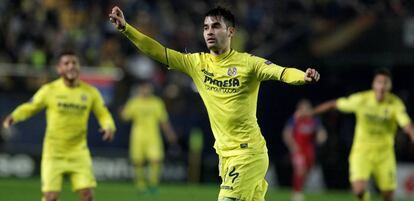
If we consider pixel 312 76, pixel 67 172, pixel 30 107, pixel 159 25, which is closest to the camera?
pixel 312 76

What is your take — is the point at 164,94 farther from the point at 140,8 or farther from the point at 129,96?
the point at 140,8

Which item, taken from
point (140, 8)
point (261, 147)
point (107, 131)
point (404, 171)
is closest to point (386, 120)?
point (107, 131)

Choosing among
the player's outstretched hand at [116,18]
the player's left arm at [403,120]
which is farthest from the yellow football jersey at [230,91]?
the player's left arm at [403,120]

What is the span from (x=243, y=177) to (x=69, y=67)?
4.58 metres

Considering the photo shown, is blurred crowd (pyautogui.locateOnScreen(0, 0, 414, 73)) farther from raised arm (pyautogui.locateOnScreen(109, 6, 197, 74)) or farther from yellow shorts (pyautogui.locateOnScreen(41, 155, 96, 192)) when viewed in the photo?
raised arm (pyautogui.locateOnScreen(109, 6, 197, 74))

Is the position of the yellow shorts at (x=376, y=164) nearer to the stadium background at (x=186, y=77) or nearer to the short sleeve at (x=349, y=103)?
the short sleeve at (x=349, y=103)

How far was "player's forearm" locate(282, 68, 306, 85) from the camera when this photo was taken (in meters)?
10.4

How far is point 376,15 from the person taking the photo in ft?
97.4

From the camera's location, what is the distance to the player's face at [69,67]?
14784 millimetres

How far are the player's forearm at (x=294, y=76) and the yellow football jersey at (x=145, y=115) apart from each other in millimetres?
15249

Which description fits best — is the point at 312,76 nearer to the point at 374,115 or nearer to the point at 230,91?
the point at 230,91

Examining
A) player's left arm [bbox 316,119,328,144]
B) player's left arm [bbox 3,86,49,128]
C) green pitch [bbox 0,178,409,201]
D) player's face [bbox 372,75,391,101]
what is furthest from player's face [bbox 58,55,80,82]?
player's left arm [bbox 316,119,328,144]

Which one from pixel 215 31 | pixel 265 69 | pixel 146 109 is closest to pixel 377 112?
pixel 265 69

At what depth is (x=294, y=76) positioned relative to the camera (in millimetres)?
10453
